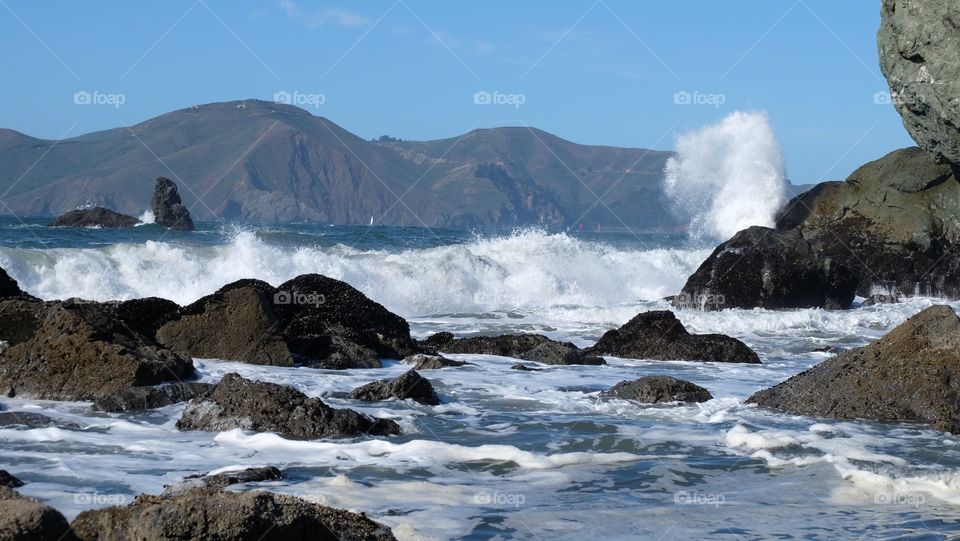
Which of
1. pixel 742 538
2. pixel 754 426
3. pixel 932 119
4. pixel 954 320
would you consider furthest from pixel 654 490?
pixel 932 119

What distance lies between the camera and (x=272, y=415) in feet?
25.0

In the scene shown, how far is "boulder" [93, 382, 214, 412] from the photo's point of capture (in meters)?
8.30

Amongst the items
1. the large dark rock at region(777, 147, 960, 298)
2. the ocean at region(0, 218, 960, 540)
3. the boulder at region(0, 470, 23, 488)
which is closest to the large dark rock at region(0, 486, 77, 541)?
the ocean at region(0, 218, 960, 540)

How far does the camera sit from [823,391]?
900 centimetres

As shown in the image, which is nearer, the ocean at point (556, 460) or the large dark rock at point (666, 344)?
the ocean at point (556, 460)

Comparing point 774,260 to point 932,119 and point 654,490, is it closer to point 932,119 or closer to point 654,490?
point 932,119

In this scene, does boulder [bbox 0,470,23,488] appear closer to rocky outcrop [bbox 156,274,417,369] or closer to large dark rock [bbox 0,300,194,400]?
large dark rock [bbox 0,300,194,400]

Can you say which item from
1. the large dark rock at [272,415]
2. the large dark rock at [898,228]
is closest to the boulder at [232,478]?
the large dark rock at [272,415]

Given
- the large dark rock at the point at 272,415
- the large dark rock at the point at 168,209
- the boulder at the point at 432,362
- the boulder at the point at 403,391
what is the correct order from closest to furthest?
the large dark rock at the point at 272,415
the boulder at the point at 403,391
the boulder at the point at 432,362
the large dark rock at the point at 168,209

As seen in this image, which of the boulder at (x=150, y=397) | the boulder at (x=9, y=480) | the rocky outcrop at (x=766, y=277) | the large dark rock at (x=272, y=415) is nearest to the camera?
the boulder at (x=9, y=480)

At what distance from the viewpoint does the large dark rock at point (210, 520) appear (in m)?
3.93

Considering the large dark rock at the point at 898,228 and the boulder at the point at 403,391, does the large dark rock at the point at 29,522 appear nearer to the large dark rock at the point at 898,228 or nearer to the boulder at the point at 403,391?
the boulder at the point at 403,391

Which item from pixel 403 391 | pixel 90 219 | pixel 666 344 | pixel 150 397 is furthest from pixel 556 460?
pixel 90 219

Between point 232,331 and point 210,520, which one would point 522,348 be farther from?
point 210,520
